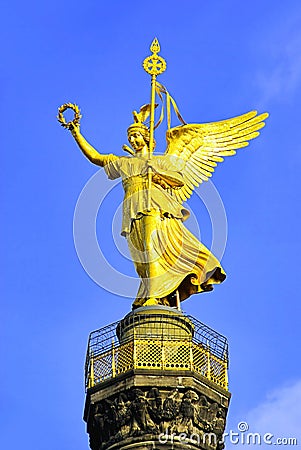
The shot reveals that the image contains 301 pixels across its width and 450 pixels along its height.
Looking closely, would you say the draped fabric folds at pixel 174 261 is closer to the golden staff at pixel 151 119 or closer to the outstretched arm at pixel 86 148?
the golden staff at pixel 151 119

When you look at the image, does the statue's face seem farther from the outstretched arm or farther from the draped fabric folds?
the draped fabric folds

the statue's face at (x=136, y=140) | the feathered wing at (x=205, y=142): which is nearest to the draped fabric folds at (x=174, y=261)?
the feathered wing at (x=205, y=142)

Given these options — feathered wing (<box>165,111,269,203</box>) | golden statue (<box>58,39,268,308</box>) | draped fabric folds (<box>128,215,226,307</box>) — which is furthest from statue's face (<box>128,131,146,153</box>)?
draped fabric folds (<box>128,215,226,307</box>)

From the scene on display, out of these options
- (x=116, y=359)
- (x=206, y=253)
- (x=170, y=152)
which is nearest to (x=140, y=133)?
(x=170, y=152)

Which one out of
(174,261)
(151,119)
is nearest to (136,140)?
(151,119)

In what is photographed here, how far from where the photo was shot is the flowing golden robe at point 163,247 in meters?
49.6

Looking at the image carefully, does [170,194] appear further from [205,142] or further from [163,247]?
[205,142]

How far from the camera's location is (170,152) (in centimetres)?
5247

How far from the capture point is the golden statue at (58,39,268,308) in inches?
1962

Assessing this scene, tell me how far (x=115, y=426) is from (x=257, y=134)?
37.0 ft

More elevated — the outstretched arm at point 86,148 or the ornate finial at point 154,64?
the ornate finial at point 154,64

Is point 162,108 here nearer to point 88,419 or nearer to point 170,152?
point 170,152

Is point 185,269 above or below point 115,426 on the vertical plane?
above

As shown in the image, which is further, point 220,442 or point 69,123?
point 69,123
